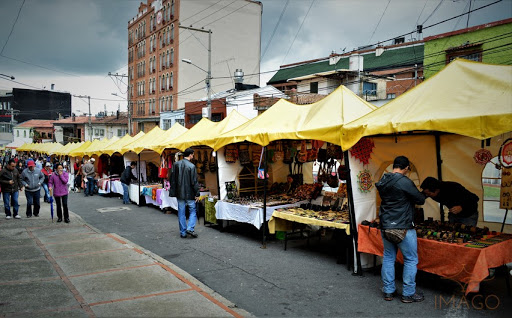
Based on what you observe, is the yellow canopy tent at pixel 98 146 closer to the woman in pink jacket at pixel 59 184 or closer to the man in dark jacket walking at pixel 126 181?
the man in dark jacket walking at pixel 126 181

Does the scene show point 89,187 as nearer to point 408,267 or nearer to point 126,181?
point 126,181

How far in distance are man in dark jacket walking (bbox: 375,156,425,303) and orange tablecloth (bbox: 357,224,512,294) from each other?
0.44 metres

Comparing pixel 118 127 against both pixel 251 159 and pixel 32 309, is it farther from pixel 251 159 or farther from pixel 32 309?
pixel 32 309

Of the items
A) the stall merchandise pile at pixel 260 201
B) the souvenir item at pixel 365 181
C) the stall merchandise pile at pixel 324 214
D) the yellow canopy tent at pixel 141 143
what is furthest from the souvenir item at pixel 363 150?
the yellow canopy tent at pixel 141 143

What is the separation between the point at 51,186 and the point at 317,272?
833cm

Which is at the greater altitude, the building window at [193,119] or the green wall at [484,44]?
the green wall at [484,44]

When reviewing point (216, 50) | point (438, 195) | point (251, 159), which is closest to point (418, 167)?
point (438, 195)

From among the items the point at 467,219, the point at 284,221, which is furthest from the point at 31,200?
the point at 467,219

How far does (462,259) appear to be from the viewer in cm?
491

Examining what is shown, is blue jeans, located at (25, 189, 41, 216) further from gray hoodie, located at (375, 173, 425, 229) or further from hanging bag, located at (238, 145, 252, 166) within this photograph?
gray hoodie, located at (375, 173, 425, 229)

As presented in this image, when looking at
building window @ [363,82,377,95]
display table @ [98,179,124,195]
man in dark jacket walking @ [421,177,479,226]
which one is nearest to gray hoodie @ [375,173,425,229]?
man in dark jacket walking @ [421,177,479,226]

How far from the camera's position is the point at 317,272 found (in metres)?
6.46

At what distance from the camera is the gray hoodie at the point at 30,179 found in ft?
38.7

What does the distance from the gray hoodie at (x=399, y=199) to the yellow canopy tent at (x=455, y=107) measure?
33.7 inches
